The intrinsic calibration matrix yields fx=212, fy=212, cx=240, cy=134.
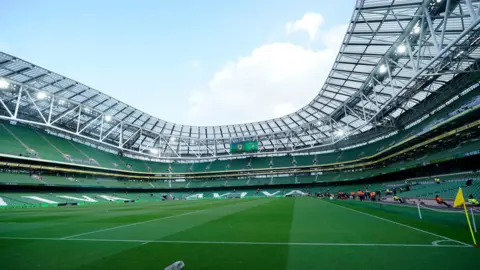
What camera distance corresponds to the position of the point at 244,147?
184 feet

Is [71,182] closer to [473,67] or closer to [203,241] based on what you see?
[203,241]

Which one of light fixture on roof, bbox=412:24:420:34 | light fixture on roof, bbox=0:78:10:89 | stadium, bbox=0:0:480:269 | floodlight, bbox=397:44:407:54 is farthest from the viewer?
Result: light fixture on roof, bbox=0:78:10:89

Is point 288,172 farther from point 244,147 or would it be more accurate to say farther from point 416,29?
point 416,29

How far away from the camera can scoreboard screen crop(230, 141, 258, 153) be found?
2184 inches

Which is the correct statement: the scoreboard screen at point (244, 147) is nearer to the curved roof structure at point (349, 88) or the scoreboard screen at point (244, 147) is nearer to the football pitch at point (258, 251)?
the curved roof structure at point (349, 88)

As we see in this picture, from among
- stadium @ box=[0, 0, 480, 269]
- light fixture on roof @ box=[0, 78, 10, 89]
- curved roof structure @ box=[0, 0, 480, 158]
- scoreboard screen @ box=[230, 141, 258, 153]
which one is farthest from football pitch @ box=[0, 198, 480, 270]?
scoreboard screen @ box=[230, 141, 258, 153]

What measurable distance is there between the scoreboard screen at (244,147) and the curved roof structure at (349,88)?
2.97 m

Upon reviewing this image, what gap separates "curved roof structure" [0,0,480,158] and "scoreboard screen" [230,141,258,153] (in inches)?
117

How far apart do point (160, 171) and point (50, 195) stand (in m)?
30.9

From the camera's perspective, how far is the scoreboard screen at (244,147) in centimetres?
5547

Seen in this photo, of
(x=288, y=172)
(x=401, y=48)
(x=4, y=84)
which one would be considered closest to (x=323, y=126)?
(x=288, y=172)

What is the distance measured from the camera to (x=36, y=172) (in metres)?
38.7

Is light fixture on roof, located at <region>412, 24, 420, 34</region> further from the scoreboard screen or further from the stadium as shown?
the scoreboard screen

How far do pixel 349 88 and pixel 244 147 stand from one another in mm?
29701
